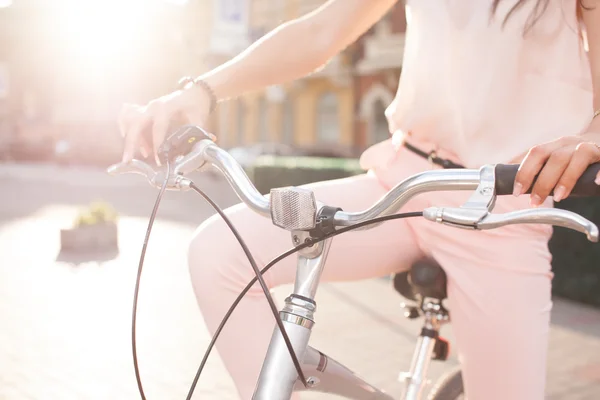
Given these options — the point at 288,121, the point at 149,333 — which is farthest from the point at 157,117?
the point at 288,121

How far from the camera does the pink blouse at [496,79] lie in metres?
1.69

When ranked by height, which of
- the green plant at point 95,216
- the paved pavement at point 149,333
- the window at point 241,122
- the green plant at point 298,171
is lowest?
the paved pavement at point 149,333

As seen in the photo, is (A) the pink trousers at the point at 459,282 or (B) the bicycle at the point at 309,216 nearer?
(B) the bicycle at the point at 309,216

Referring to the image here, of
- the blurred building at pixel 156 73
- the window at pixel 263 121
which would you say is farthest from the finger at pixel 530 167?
the window at pixel 263 121

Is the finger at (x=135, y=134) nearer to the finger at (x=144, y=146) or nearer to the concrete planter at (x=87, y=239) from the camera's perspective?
the finger at (x=144, y=146)

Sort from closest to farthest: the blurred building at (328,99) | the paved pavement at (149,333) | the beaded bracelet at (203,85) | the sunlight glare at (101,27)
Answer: the beaded bracelet at (203,85), the paved pavement at (149,333), the blurred building at (328,99), the sunlight glare at (101,27)

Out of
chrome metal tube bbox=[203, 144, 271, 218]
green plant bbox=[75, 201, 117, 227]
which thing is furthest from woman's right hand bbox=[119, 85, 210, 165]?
green plant bbox=[75, 201, 117, 227]

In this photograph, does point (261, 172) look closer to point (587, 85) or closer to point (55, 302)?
point (55, 302)

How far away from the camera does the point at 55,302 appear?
21.8 feet

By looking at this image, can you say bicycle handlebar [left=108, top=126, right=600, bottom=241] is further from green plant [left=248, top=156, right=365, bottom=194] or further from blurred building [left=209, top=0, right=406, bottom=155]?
blurred building [left=209, top=0, right=406, bottom=155]

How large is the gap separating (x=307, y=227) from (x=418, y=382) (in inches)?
34.6

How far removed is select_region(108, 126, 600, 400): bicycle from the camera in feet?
3.49

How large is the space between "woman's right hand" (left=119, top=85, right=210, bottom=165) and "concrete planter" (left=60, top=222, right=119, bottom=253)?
27.7 ft

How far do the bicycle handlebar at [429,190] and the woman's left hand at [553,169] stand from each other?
14mm
